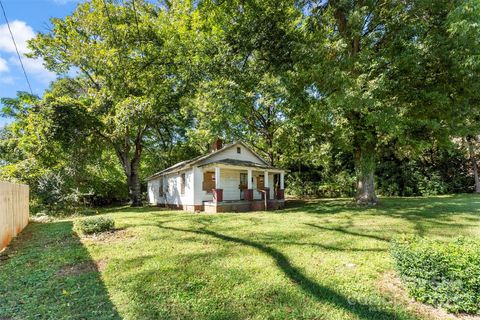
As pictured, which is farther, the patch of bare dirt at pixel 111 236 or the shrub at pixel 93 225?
the shrub at pixel 93 225

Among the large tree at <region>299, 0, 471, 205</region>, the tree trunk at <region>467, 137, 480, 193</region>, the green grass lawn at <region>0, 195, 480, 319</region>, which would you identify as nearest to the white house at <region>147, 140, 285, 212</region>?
the large tree at <region>299, 0, 471, 205</region>

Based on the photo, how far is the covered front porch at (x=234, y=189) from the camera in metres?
13.9

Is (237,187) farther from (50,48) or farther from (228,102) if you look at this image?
(50,48)

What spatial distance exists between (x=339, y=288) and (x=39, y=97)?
2019 cm

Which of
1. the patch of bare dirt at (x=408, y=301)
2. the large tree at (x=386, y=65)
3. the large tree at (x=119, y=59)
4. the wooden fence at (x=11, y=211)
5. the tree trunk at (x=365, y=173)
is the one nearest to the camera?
the patch of bare dirt at (x=408, y=301)

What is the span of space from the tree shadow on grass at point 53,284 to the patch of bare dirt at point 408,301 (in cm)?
364

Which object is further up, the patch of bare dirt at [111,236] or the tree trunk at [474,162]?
the tree trunk at [474,162]

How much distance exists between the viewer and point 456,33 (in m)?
8.59

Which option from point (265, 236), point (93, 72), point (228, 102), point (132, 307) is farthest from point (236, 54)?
point (93, 72)

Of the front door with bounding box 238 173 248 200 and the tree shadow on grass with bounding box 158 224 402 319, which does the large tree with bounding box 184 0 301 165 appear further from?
the tree shadow on grass with bounding box 158 224 402 319

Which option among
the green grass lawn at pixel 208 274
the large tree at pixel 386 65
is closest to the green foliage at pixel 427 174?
the large tree at pixel 386 65

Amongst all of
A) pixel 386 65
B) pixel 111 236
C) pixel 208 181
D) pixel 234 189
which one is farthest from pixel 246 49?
pixel 234 189

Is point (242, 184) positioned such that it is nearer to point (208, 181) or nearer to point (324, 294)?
point (208, 181)

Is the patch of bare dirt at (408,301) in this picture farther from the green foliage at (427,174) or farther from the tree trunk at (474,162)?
the tree trunk at (474,162)
